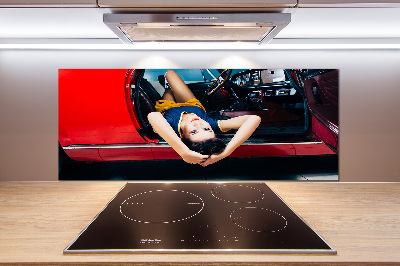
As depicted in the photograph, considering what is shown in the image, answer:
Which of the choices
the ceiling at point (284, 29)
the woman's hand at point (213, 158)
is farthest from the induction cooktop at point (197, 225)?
the ceiling at point (284, 29)

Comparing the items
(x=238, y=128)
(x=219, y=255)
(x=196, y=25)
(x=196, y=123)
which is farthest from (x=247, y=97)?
(x=219, y=255)

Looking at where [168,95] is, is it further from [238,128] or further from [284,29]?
[284,29]

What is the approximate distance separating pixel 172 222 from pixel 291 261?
41 cm

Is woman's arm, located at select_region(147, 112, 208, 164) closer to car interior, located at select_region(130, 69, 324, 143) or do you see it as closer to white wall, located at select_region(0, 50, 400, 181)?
car interior, located at select_region(130, 69, 324, 143)

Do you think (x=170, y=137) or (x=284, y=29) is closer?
(x=284, y=29)

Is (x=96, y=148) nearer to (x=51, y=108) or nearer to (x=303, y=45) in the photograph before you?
(x=51, y=108)

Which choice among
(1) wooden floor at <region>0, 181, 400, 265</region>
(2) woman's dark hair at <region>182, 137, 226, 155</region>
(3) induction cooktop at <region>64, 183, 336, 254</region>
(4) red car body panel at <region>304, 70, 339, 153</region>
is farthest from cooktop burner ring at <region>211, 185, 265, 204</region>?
(4) red car body panel at <region>304, 70, 339, 153</region>

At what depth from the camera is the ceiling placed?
924 millimetres

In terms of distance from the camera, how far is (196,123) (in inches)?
57.9

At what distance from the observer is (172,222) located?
3.06 ft

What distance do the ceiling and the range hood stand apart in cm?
6

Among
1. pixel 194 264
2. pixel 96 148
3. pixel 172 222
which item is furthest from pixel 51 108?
pixel 194 264

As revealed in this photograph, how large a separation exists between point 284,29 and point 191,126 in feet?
2.16

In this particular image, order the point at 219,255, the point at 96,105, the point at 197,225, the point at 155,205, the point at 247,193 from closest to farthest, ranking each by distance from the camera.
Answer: the point at 219,255 < the point at 197,225 < the point at 155,205 < the point at 247,193 < the point at 96,105
